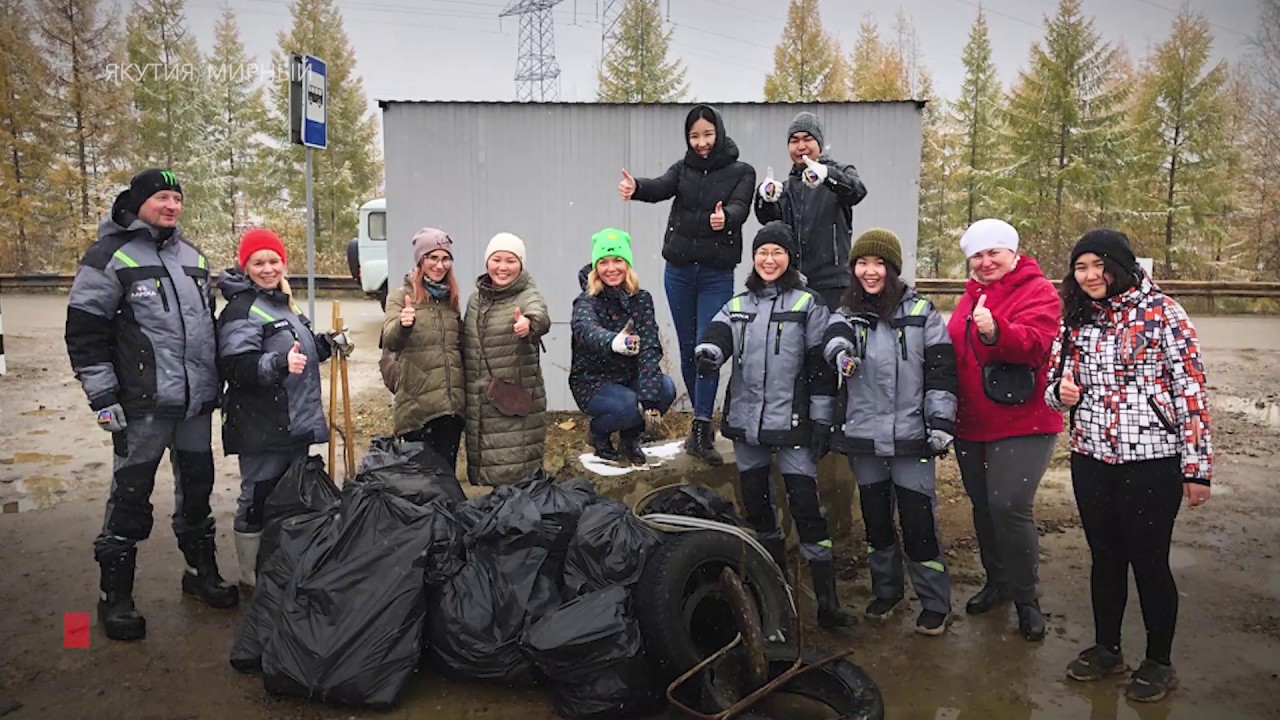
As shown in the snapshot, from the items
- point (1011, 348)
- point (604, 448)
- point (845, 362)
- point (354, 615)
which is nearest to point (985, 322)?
point (1011, 348)

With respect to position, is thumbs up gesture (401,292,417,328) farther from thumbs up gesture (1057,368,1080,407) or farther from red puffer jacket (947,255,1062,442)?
thumbs up gesture (1057,368,1080,407)

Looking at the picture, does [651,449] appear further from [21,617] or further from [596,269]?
[21,617]

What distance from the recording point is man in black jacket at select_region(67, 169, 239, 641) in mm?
3729

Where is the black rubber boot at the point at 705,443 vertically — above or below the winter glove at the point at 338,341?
below

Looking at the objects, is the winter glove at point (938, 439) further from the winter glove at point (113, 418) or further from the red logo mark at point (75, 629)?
the red logo mark at point (75, 629)

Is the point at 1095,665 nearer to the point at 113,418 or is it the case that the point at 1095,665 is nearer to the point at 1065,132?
the point at 113,418

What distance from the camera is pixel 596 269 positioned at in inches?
181

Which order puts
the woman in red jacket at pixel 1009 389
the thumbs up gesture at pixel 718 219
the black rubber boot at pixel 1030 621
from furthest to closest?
the thumbs up gesture at pixel 718 219 → the black rubber boot at pixel 1030 621 → the woman in red jacket at pixel 1009 389

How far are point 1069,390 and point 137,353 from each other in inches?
157

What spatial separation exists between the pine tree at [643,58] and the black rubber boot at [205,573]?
2698cm

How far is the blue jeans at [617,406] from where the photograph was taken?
4.68 m

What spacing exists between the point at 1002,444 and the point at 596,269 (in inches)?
86.8

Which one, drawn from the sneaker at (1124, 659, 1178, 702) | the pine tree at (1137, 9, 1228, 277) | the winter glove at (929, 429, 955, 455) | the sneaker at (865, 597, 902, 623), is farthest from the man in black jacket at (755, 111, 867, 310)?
the pine tree at (1137, 9, 1228, 277)

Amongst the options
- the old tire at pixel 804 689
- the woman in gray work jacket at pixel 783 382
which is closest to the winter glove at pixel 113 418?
the woman in gray work jacket at pixel 783 382
